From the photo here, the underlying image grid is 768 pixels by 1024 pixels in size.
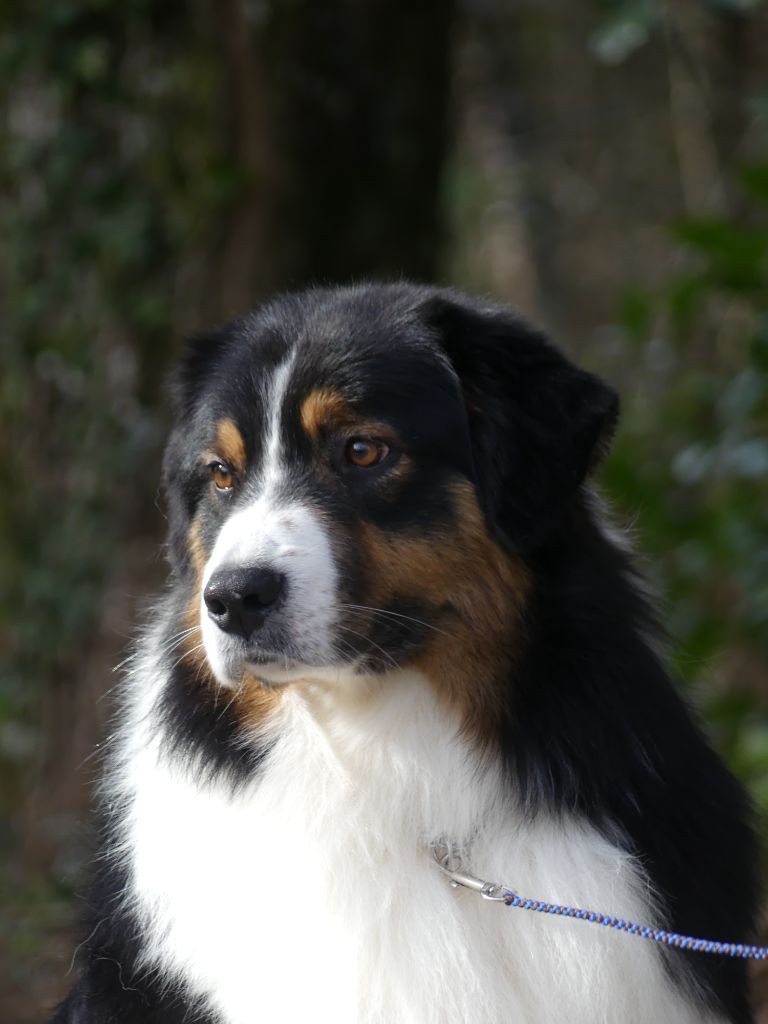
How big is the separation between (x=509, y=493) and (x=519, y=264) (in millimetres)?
13661

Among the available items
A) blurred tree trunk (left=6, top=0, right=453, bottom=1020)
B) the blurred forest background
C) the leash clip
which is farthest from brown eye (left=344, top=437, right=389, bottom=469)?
blurred tree trunk (left=6, top=0, right=453, bottom=1020)

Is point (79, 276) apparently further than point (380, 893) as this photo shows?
Yes

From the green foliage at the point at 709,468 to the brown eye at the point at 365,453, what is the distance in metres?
1.46

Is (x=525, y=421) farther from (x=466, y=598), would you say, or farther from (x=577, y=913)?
(x=577, y=913)

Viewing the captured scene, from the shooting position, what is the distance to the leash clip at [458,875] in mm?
3207

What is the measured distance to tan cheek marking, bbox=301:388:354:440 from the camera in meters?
3.30

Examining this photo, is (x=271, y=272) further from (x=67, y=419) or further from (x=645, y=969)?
(x=645, y=969)

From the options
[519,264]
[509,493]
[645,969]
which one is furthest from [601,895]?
[519,264]

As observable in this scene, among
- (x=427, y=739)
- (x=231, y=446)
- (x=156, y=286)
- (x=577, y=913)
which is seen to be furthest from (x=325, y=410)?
(x=156, y=286)

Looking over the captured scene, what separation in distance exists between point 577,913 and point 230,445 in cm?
140

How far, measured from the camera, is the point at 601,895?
321 centimetres

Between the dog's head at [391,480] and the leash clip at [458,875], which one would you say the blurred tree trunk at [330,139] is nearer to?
the dog's head at [391,480]

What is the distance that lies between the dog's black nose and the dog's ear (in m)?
0.59

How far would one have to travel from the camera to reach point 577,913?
3.14m
